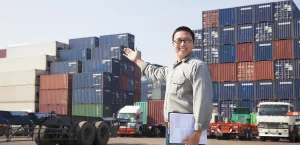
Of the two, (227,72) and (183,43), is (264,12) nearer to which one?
(227,72)

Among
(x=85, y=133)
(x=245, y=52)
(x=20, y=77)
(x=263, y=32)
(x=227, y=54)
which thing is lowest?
(x=85, y=133)

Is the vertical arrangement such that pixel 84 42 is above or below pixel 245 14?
below

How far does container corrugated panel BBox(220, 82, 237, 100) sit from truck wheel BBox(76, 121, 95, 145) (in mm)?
18003

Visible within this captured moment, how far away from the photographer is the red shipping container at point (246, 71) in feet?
105

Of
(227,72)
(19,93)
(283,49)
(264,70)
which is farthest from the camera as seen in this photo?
(19,93)

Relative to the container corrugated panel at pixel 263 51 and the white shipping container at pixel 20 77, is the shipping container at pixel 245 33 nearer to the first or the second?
the container corrugated panel at pixel 263 51

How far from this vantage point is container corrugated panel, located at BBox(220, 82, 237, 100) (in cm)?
3195

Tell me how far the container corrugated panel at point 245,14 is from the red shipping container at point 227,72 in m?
4.09

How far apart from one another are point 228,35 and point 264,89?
5.85 meters

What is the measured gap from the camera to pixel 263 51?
31.5 metres

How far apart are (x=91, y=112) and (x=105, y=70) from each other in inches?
210

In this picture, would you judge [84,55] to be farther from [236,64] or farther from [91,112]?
[236,64]

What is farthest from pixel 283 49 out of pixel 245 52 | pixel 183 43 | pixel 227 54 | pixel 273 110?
pixel 183 43

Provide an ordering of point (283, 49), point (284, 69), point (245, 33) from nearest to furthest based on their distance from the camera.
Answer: point (284, 69)
point (283, 49)
point (245, 33)
